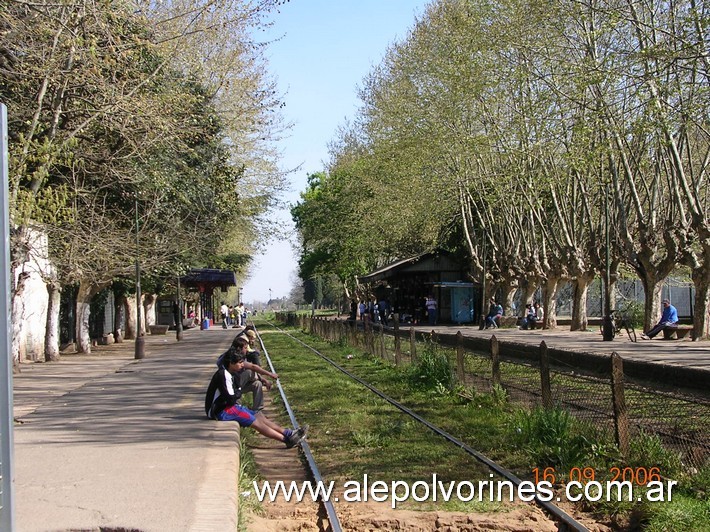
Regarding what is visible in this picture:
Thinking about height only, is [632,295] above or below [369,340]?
above

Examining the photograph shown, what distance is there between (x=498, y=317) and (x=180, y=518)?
39886mm

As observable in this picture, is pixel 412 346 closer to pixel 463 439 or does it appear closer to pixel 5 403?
pixel 463 439

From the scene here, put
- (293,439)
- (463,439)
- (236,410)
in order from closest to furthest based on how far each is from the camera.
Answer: (293,439) < (236,410) < (463,439)

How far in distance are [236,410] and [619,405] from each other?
186 inches

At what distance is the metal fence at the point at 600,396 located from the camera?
8289 mm

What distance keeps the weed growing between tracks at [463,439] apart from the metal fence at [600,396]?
0.16 meters

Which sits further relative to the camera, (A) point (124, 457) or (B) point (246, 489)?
(A) point (124, 457)

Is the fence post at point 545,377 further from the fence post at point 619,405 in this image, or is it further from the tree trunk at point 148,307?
the tree trunk at point 148,307

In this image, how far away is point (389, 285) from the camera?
6350 centimetres

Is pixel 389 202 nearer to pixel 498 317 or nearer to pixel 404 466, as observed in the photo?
pixel 498 317

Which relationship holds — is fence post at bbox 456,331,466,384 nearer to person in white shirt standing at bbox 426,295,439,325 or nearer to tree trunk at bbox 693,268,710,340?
tree trunk at bbox 693,268,710,340

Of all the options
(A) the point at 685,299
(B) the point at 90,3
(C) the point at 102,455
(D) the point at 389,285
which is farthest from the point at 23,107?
(A) the point at 685,299

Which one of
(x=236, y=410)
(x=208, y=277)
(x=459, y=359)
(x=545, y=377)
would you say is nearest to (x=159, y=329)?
(x=208, y=277)

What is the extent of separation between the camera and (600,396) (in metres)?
9.74
